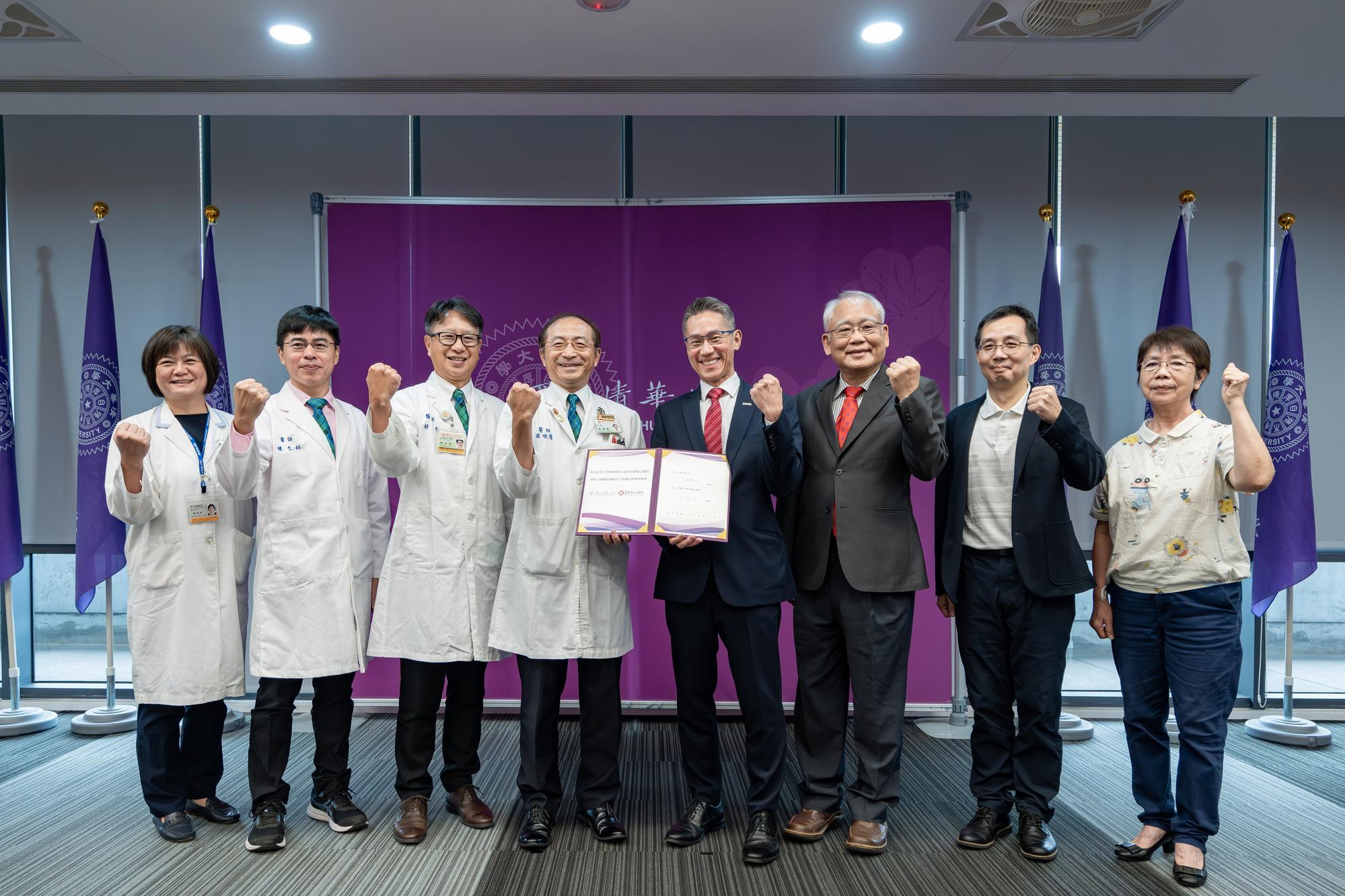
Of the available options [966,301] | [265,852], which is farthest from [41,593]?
[966,301]

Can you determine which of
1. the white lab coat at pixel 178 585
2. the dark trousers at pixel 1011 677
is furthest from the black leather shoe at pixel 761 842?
the white lab coat at pixel 178 585

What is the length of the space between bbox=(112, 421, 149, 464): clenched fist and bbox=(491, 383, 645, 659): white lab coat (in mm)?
1175

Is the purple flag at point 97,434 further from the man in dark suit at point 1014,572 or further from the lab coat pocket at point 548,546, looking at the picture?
the man in dark suit at point 1014,572

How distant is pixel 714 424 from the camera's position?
9.42 ft

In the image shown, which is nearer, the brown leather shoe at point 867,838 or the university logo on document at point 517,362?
the brown leather shoe at point 867,838

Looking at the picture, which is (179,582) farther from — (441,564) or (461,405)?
(461,405)

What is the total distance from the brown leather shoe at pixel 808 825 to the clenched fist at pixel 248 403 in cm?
238

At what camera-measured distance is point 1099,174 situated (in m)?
4.54

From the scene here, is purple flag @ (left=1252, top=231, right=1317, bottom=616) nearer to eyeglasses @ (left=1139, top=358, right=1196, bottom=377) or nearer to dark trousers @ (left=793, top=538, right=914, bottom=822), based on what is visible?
eyeglasses @ (left=1139, top=358, right=1196, bottom=377)

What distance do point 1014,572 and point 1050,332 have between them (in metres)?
1.95

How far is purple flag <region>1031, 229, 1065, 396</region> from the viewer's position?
4137mm

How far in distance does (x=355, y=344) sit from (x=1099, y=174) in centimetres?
433

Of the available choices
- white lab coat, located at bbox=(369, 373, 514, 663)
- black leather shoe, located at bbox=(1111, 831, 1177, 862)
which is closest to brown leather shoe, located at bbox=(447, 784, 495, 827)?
white lab coat, located at bbox=(369, 373, 514, 663)

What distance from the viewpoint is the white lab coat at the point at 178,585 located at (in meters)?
2.82
